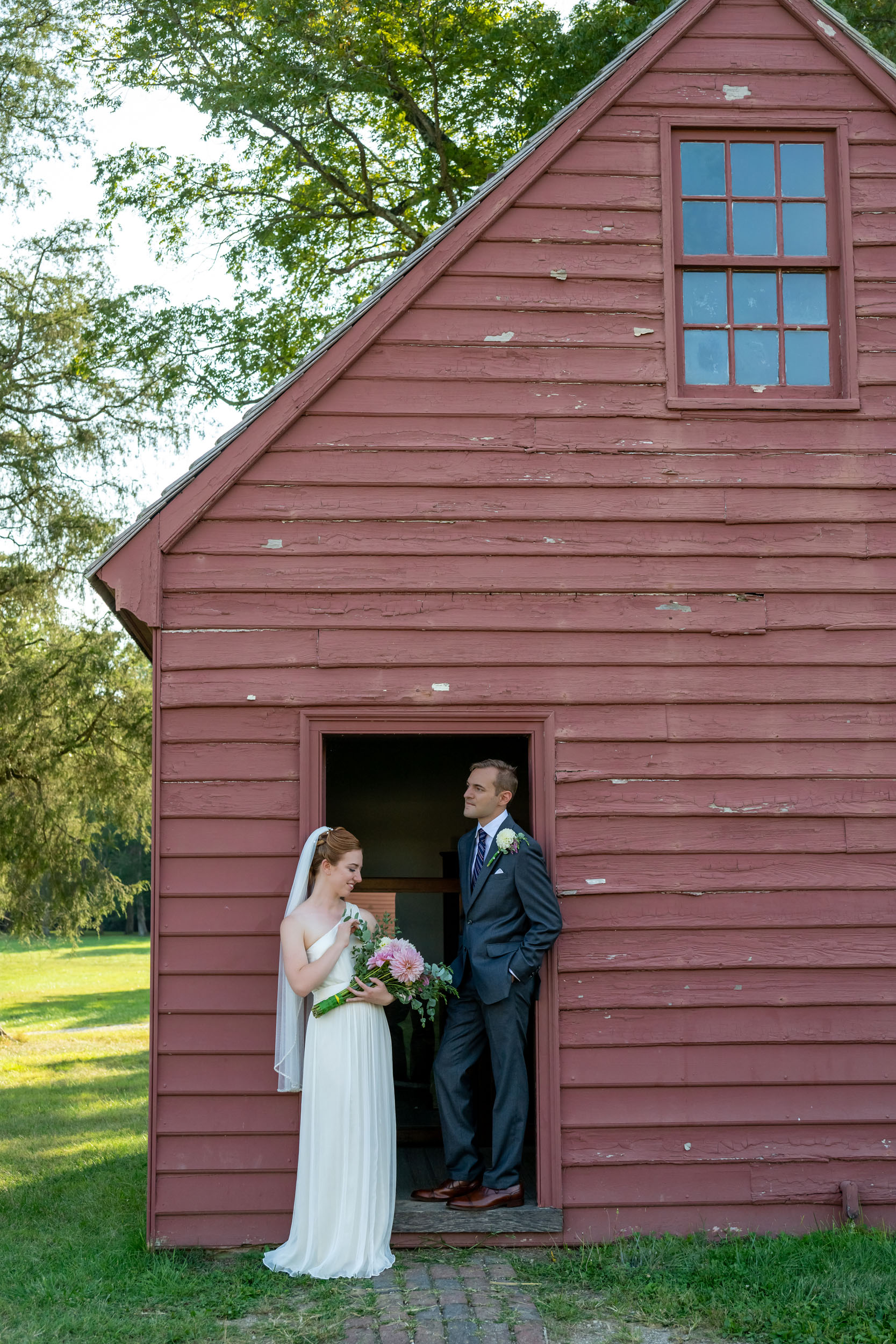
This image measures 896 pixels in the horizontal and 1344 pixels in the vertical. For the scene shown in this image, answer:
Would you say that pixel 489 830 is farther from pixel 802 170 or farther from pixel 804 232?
pixel 802 170

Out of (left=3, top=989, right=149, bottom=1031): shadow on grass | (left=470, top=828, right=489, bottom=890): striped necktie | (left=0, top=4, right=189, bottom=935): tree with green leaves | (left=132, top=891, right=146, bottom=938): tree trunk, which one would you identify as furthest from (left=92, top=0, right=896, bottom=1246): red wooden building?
(left=132, top=891, right=146, bottom=938): tree trunk

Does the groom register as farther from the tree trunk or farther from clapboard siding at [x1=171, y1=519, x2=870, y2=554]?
the tree trunk

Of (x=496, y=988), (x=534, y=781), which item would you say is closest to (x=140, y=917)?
(x=534, y=781)

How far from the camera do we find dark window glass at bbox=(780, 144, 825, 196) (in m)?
6.71

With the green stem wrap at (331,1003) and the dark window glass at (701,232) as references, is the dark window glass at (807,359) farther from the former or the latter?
the green stem wrap at (331,1003)

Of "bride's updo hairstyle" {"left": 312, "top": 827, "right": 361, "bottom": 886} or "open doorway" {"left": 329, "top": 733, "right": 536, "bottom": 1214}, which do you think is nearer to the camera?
A: "bride's updo hairstyle" {"left": 312, "top": 827, "right": 361, "bottom": 886}

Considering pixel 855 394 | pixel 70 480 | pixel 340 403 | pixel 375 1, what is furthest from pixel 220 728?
pixel 375 1

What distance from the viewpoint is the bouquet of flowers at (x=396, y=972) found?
18.8ft

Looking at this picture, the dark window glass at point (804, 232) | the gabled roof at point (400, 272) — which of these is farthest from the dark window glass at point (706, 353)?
the gabled roof at point (400, 272)

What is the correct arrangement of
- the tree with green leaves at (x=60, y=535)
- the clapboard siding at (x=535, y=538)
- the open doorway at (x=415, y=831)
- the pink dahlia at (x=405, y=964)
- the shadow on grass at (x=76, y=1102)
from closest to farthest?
the pink dahlia at (x=405, y=964) → the clapboard siding at (x=535, y=538) → the open doorway at (x=415, y=831) → the shadow on grass at (x=76, y=1102) → the tree with green leaves at (x=60, y=535)

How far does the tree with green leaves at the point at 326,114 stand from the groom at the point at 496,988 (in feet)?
35.8

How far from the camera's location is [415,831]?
10.0 metres

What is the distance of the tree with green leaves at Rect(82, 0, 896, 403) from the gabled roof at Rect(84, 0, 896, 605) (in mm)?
7866

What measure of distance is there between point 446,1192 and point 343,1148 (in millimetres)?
767
